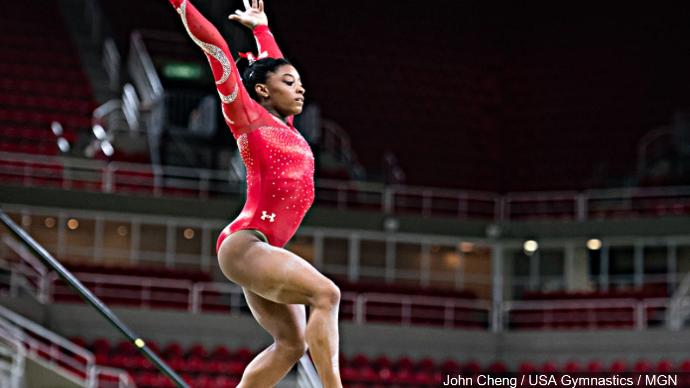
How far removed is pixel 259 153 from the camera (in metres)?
4.52

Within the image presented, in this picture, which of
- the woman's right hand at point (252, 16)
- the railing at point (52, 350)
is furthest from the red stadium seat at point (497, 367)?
the woman's right hand at point (252, 16)

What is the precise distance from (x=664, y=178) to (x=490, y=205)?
3.84 meters

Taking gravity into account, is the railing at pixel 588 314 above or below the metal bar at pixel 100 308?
above

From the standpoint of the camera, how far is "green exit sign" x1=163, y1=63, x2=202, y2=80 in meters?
25.7

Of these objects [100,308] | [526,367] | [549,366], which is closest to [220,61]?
[100,308]

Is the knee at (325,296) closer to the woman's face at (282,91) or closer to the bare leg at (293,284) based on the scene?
the bare leg at (293,284)

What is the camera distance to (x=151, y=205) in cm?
2183

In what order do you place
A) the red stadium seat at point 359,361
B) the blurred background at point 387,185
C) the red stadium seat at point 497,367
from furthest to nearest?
the red stadium seat at point 497,367 → the blurred background at point 387,185 → the red stadium seat at point 359,361

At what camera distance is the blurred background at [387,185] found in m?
20.4

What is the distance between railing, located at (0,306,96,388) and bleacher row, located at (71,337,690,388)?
17.2 inches

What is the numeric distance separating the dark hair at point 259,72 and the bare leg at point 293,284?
1.95ft

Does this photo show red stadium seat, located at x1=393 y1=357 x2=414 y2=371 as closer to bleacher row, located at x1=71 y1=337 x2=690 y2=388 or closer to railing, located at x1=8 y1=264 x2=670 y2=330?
bleacher row, located at x1=71 y1=337 x2=690 y2=388

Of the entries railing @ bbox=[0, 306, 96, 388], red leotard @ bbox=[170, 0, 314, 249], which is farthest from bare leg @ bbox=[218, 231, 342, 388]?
railing @ bbox=[0, 306, 96, 388]

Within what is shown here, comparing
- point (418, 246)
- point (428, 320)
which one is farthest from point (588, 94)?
point (428, 320)
